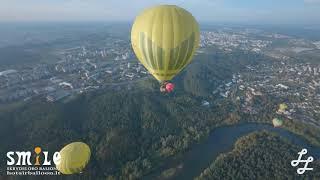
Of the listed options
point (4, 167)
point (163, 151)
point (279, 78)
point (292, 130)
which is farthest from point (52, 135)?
point (279, 78)

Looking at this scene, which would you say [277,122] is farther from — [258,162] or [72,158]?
[72,158]

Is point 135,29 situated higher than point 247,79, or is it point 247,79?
point 135,29

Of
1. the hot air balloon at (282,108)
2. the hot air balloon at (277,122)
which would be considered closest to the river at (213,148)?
the hot air balloon at (277,122)

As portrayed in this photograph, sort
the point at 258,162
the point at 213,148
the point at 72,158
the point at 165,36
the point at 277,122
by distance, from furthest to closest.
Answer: the point at 277,122 → the point at 213,148 → the point at 258,162 → the point at 72,158 → the point at 165,36

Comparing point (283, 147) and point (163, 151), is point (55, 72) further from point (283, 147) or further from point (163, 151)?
point (283, 147)

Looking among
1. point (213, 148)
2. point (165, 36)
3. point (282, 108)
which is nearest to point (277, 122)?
point (282, 108)
